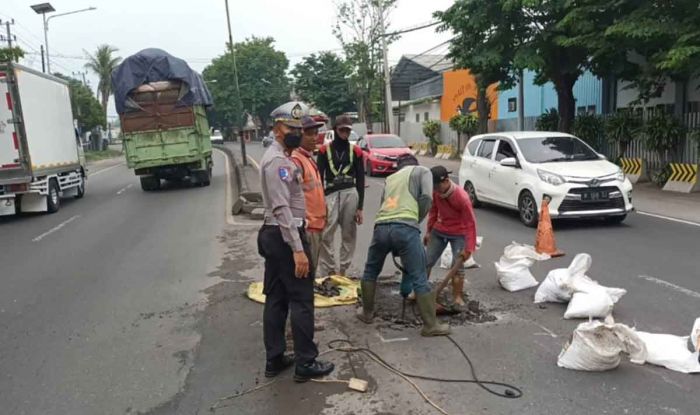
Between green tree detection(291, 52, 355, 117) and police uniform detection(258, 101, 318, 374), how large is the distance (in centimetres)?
4703

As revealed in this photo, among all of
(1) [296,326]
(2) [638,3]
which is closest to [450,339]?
(1) [296,326]

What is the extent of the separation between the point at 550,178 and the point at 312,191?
5.50 metres

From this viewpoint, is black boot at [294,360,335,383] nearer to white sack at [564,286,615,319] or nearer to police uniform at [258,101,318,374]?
police uniform at [258,101,318,374]

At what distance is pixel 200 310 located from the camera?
6.14 metres

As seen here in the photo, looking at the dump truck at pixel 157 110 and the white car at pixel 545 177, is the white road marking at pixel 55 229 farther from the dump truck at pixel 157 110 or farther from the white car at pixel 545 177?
the white car at pixel 545 177

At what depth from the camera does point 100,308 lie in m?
6.32

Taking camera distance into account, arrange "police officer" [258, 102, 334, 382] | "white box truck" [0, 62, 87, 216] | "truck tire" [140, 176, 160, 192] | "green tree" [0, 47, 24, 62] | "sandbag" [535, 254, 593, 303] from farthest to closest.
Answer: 1. "truck tire" [140, 176, 160, 192]
2. "green tree" [0, 47, 24, 62]
3. "white box truck" [0, 62, 87, 216]
4. "sandbag" [535, 254, 593, 303]
5. "police officer" [258, 102, 334, 382]

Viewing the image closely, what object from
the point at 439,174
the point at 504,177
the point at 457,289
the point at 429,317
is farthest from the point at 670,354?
the point at 504,177

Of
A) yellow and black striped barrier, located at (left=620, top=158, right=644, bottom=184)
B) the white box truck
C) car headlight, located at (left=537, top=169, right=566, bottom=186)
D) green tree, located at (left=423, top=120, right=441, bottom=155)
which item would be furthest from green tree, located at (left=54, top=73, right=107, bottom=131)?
car headlight, located at (left=537, top=169, right=566, bottom=186)

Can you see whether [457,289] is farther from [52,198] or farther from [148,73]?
[148,73]

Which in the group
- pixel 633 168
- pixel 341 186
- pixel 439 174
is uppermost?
pixel 439 174

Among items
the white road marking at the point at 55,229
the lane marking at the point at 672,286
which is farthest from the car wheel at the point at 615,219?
the white road marking at the point at 55,229

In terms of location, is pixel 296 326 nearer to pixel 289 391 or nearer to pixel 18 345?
pixel 289 391

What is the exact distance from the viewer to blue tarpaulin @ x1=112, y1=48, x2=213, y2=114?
17094mm
